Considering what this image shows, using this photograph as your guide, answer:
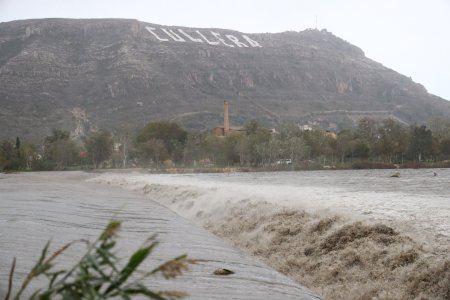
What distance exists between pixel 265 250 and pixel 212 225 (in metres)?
6.22

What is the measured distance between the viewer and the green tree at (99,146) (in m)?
124

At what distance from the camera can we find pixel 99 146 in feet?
412

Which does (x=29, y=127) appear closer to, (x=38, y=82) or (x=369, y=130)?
(x=38, y=82)

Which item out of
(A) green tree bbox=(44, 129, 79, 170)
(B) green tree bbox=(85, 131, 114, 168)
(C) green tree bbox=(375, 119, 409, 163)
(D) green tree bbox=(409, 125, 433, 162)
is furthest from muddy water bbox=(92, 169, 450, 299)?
(A) green tree bbox=(44, 129, 79, 170)

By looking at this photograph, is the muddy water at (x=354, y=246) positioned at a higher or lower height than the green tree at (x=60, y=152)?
lower

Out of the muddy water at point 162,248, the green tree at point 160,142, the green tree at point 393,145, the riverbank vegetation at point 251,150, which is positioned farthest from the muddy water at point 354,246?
the green tree at point 160,142

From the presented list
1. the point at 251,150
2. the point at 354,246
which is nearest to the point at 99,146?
the point at 251,150

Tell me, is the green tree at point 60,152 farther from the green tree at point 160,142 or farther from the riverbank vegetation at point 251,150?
the green tree at point 160,142

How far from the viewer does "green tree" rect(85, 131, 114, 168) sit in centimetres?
12403

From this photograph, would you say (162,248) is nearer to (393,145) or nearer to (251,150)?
(393,145)

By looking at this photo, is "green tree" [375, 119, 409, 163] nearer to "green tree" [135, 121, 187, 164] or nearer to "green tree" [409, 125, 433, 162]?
"green tree" [409, 125, 433, 162]

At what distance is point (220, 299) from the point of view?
8484mm

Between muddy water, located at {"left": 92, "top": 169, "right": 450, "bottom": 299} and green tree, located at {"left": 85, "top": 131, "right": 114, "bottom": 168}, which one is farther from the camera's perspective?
green tree, located at {"left": 85, "top": 131, "right": 114, "bottom": 168}

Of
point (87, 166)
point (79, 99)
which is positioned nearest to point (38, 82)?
point (79, 99)
